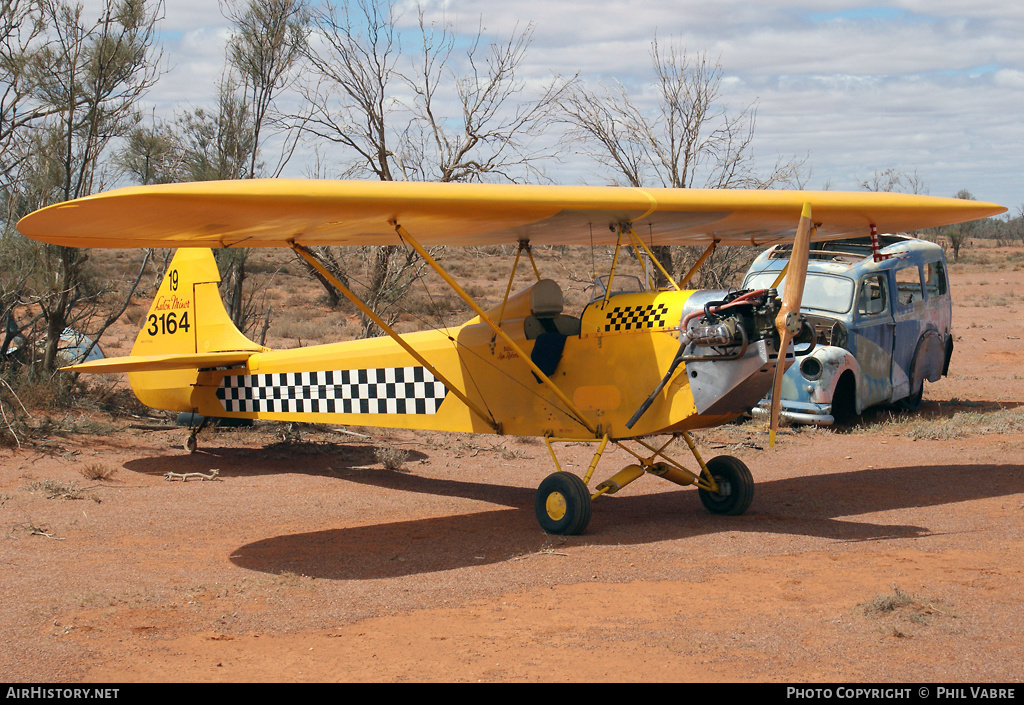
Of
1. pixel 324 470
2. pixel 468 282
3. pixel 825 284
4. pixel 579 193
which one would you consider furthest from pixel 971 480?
pixel 468 282

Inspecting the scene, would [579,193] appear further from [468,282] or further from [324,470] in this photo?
[468,282]

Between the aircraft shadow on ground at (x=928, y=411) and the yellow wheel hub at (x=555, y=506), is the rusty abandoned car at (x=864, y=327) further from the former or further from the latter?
the yellow wheel hub at (x=555, y=506)

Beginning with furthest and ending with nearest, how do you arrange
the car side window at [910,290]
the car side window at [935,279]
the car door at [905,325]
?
the car side window at [935,279], the car side window at [910,290], the car door at [905,325]

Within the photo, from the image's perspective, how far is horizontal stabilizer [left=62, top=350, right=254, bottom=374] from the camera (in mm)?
10203

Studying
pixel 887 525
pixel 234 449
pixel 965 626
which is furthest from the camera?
pixel 234 449

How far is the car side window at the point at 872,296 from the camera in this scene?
1285 centimetres

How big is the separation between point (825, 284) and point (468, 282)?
94.7ft

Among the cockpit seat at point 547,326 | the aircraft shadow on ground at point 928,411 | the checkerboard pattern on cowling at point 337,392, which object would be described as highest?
the cockpit seat at point 547,326

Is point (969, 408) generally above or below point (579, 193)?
below

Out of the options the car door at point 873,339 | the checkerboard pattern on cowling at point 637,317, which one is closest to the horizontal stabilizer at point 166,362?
the checkerboard pattern on cowling at point 637,317

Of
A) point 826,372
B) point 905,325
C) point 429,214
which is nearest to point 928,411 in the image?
point 905,325

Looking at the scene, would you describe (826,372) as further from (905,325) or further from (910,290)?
(910,290)

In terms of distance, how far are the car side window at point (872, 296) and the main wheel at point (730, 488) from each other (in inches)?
221

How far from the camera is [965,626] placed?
4.87 meters
